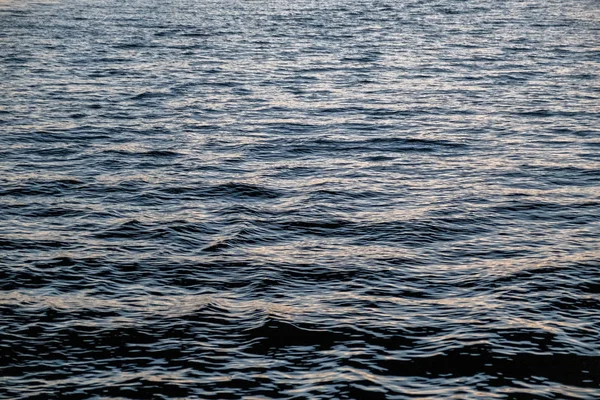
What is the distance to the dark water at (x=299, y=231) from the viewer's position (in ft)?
33.7

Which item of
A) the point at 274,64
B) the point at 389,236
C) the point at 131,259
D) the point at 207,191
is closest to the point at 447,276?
the point at 389,236

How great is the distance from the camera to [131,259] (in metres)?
13.5

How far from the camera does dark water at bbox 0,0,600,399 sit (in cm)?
1026

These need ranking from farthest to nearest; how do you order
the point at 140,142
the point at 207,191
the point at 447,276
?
the point at 140,142
the point at 207,191
the point at 447,276

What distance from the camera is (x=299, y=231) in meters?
Result: 15.1

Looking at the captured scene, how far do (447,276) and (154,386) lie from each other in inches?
190

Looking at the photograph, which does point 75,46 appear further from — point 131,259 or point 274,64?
point 131,259

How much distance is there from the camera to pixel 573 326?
11.2 metres

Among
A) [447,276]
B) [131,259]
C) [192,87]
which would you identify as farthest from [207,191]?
[192,87]

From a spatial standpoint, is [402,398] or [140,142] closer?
[402,398]

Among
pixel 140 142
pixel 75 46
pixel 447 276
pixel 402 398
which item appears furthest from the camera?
pixel 75 46

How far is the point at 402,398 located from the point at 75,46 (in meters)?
32.2

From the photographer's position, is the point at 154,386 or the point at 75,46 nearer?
the point at 154,386

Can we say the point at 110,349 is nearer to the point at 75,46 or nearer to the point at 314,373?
the point at 314,373
